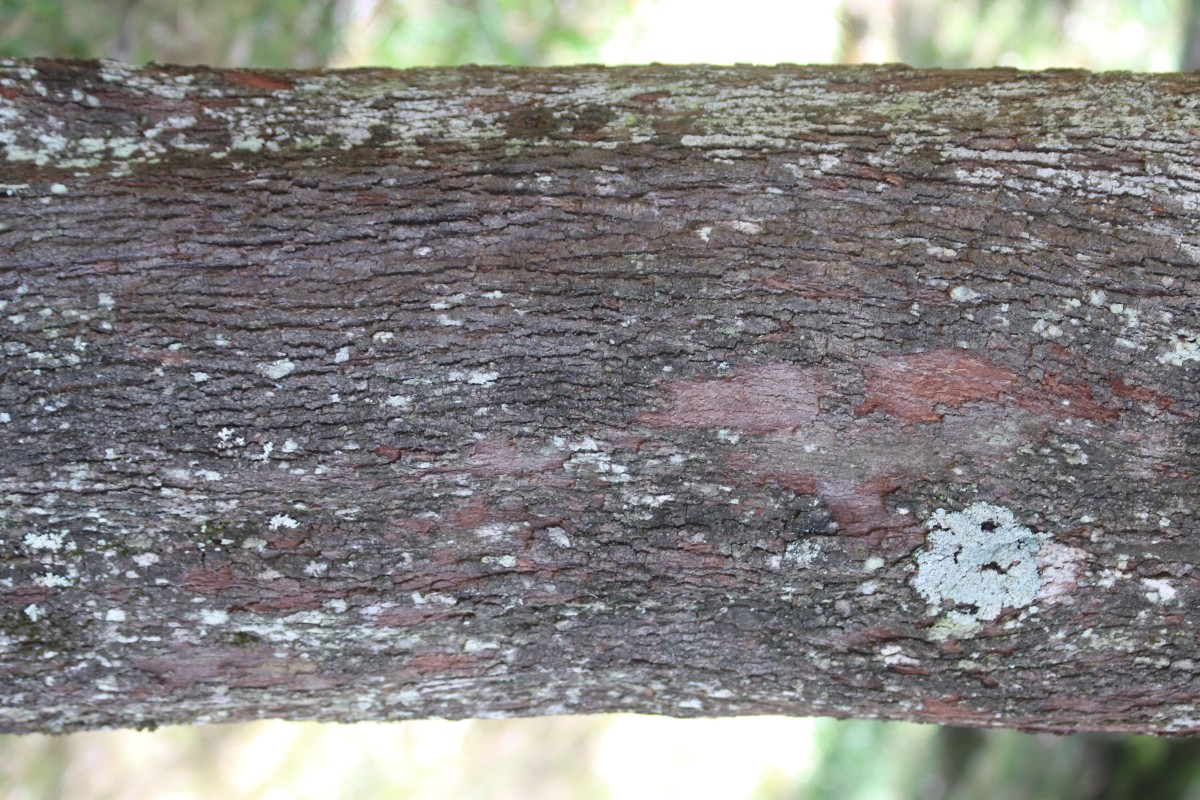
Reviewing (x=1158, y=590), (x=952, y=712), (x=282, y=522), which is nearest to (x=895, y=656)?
(x=952, y=712)

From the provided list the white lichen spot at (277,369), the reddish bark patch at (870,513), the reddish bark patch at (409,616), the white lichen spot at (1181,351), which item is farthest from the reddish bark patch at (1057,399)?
the white lichen spot at (277,369)

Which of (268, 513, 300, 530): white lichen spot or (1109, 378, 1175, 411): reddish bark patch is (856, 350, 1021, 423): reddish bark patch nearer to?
(1109, 378, 1175, 411): reddish bark patch

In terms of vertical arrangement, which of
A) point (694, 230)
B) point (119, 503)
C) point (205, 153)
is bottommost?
point (119, 503)

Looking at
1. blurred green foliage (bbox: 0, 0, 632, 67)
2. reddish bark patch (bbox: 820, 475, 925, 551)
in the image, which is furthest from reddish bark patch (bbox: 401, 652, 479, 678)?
blurred green foliage (bbox: 0, 0, 632, 67)

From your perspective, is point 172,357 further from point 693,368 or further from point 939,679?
point 939,679

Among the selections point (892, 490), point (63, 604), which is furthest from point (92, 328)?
point (892, 490)

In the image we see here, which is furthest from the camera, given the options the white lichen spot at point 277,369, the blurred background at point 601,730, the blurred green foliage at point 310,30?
the blurred background at point 601,730

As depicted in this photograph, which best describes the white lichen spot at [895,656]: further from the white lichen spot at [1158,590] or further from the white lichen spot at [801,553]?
the white lichen spot at [1158,590]

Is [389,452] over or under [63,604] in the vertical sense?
over
